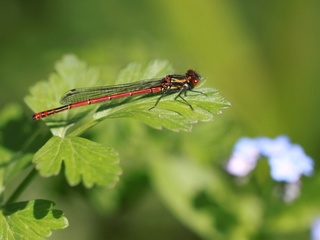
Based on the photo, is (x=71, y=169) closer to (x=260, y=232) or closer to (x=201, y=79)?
(x=201, y=79)

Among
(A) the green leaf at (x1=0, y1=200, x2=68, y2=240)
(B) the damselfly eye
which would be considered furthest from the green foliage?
(B) the damselfly eye

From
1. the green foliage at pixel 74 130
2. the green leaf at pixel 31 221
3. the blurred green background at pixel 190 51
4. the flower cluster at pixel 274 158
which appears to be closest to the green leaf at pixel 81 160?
the green foliage at pixel 74 130

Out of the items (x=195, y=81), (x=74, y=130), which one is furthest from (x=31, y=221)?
(x=195, y=81)

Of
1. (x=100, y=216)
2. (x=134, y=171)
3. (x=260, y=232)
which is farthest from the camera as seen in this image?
(x=100, y=216)

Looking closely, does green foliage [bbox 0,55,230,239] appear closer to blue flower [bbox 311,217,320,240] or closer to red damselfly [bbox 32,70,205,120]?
red damselfly [bbox 32,70,205,120]

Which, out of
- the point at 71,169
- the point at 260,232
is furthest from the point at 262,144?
the point at 71,169
